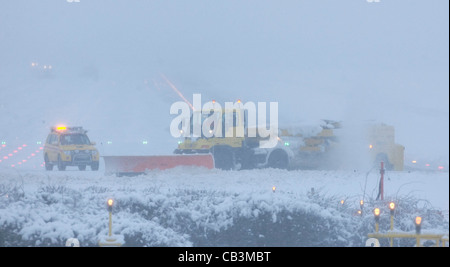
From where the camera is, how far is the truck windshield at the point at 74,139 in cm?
1900

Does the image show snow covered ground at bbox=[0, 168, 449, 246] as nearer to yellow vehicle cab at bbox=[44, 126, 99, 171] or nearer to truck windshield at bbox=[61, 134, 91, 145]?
yellow vehicle cab at bbox=[44, 126, 99, 171]

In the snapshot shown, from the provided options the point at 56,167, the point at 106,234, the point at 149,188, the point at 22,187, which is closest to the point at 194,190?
the point at 149,188

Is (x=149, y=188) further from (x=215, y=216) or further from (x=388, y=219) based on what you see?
(x=388, y=219)

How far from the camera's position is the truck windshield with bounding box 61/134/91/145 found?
19.0 meters

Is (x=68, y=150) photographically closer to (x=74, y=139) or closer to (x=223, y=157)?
(x=74, y=139)

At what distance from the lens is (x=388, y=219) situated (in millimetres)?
10023

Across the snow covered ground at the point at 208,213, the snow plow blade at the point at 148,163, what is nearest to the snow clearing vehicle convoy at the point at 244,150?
the snow plow blade at the point at 148,163

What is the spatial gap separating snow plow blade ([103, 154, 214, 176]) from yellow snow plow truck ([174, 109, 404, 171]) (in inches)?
25.2

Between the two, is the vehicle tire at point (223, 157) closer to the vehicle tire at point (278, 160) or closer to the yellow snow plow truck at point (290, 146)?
the yellow snow plow truck at point (290, 146)

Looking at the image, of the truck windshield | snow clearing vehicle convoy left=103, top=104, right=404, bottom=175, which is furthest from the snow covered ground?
the truck windshield

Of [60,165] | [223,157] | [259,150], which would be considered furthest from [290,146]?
[60,165]

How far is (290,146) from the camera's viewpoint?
63.4ft

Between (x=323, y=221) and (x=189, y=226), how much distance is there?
7.35 feet

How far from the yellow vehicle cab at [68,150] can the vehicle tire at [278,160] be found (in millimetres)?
5486
